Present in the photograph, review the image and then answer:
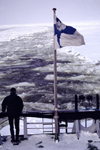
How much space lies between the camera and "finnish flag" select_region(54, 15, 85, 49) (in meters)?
4.04

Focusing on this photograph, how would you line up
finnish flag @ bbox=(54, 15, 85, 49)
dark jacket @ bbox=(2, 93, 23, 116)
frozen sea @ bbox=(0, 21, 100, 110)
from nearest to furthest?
dark jacket @ bbox=(2, 93, 23, 116)
finnish flag @ bbox=(54, 15, 85, 49)
frozen sea @ bbox=(0, 21, 100, 110)

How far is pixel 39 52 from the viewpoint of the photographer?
116 feet

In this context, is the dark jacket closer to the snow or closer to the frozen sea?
the snow

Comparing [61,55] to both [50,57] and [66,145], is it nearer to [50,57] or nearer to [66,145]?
[50,57]

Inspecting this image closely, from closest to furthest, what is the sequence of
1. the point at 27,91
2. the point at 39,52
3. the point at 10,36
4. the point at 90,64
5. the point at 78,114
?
the point at 78,114, the point at 27,91, the point at 90,64, the point at 39,52, the point at 10,36

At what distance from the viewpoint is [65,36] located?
4059 millimetres

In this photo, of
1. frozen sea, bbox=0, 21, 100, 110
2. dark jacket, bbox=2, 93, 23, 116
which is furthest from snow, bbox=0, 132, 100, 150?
frozen sea, bbox=0, 21, 100, 110

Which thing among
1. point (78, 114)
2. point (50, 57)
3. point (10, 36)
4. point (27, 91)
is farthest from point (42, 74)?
point (10, 36)

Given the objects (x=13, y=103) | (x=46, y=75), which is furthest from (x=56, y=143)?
(x=46, y=75)

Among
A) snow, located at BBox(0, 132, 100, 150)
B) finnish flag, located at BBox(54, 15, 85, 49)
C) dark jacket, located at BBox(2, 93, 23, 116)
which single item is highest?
finnish flag, located at BBox(54, 15, 85, 49)

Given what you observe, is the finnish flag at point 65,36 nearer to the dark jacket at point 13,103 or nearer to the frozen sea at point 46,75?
the dark jacket at point 13,103

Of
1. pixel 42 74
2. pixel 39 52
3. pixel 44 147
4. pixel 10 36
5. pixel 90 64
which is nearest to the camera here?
pixel 44 147

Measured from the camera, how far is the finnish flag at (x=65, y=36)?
159 inches

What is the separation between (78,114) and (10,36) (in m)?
→ 48.7
